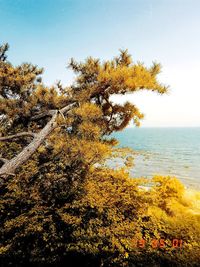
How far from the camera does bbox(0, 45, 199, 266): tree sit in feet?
16.8

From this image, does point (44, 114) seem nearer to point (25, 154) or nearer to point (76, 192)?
point (25, 154)

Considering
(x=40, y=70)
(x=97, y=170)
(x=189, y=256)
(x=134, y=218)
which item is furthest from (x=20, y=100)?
(x=189, y=256)

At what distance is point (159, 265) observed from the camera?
19.0ft

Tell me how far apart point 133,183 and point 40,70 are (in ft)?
22.0

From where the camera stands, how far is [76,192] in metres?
5.73

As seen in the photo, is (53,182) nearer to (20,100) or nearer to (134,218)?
(134,218)
